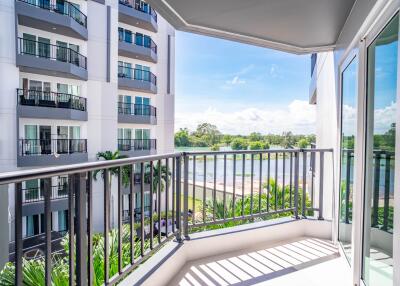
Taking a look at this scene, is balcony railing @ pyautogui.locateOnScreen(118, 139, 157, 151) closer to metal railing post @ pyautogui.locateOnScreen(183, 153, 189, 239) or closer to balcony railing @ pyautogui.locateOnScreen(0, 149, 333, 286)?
balcony railing @ pyautogui.locateOnScreen(0, 149, 333, 286)

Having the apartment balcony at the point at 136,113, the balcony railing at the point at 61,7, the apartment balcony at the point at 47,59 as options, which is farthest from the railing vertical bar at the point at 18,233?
the apartment balcony at the point at 136,113

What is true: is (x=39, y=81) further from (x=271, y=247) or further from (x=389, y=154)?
(x=389, y=154)

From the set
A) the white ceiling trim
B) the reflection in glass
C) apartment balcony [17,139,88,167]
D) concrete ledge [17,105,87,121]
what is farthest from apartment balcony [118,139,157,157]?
the reflection in glass

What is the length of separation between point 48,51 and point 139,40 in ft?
21.7

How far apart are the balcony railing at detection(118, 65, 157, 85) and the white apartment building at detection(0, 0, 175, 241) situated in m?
0.07

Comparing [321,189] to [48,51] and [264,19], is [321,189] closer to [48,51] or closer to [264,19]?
[264,19]

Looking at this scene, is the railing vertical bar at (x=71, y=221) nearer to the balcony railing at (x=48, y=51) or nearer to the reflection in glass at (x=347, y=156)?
the reflection in glass at (x=347, y=156)

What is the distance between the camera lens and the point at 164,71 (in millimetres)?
22922

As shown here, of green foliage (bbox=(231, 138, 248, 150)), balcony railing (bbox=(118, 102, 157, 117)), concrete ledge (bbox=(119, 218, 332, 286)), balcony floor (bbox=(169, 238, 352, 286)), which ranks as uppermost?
balcony railing (bbox=(118, 102, 157, 117))

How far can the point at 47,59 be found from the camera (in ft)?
50.2

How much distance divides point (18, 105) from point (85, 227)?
17151 mm

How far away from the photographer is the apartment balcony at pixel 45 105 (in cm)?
1551

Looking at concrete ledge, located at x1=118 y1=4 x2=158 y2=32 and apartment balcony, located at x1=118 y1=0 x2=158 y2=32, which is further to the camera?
concrete ledge, located at x1=118 y1=4 x2=158 y2=32

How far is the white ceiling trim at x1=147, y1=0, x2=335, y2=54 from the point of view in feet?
7.23
